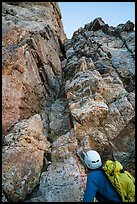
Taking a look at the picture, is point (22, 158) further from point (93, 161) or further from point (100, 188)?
point (100, 188)

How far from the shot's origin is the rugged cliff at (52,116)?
1174 centimetres

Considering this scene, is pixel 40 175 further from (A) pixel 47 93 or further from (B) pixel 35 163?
(A) pixel 47 93

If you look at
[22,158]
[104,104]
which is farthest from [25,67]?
[22,158]

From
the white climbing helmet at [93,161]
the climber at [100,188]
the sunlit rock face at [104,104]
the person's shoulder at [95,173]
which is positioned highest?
the sunlit rock face at [104,104]

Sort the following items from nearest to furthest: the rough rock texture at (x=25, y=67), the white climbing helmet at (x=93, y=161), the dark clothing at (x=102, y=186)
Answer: the dark clothing at (x=102, y=186), the white climbing helmet at (x=93, y=161), the rough rock texture at (x=25, y=67)

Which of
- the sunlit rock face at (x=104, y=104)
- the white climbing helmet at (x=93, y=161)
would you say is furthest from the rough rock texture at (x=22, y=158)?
the white climbing helmet at (x=93, y=161)

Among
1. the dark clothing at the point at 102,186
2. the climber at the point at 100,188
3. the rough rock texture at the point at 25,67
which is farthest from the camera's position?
the rough rock texture at the point at 25,67

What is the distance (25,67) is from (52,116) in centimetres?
389

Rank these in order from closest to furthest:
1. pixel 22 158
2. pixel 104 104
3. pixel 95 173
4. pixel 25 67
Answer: pixel 95 173 < pixel 22 158 < pixel 104 104 < pixel 25 67

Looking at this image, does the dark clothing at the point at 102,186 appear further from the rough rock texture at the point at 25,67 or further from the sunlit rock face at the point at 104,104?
the rough rock texture at the point at 25,67

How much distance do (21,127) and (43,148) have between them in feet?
5.47

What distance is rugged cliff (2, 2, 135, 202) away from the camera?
11742 millimetres

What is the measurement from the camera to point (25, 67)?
1728 centimetres

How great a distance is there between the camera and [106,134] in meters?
14.0
